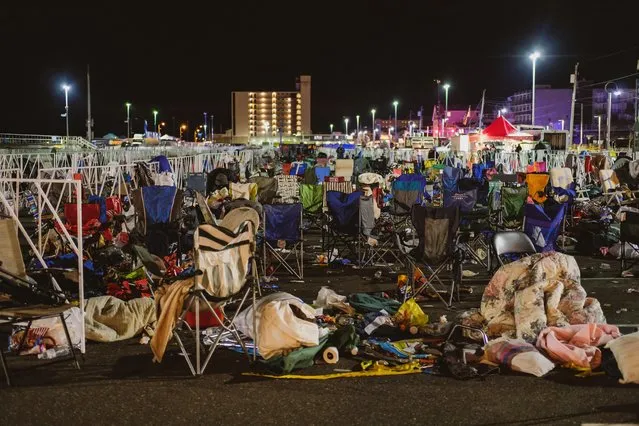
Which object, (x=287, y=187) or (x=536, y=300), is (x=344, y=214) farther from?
(x=287, y=187)

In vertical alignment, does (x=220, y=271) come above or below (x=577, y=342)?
above

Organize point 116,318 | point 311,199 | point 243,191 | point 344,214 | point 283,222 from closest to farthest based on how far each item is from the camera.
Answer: point 116,318 → point 283,222 → point 344,214 → point 311,199 → point 243,191

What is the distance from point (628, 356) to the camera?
4.68 metres

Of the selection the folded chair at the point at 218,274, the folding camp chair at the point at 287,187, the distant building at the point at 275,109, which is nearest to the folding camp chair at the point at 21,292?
the folded chair at the point at 218,274

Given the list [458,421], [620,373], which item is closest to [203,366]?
[458,421]

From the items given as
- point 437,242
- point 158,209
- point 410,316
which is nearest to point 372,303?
point 410,316

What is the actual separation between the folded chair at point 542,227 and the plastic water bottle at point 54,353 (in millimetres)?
5003

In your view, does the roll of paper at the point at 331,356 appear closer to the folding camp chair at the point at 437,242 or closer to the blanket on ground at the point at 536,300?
the blanket on ground at the point at 536,300

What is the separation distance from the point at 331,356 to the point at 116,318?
1964 millimetres

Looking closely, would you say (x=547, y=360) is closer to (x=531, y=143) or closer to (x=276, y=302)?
(x=276, y=302)

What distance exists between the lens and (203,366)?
493cm

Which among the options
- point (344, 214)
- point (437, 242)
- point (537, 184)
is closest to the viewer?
point (437, 242)

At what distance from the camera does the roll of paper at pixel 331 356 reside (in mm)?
5188

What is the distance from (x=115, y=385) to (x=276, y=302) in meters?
1.29
